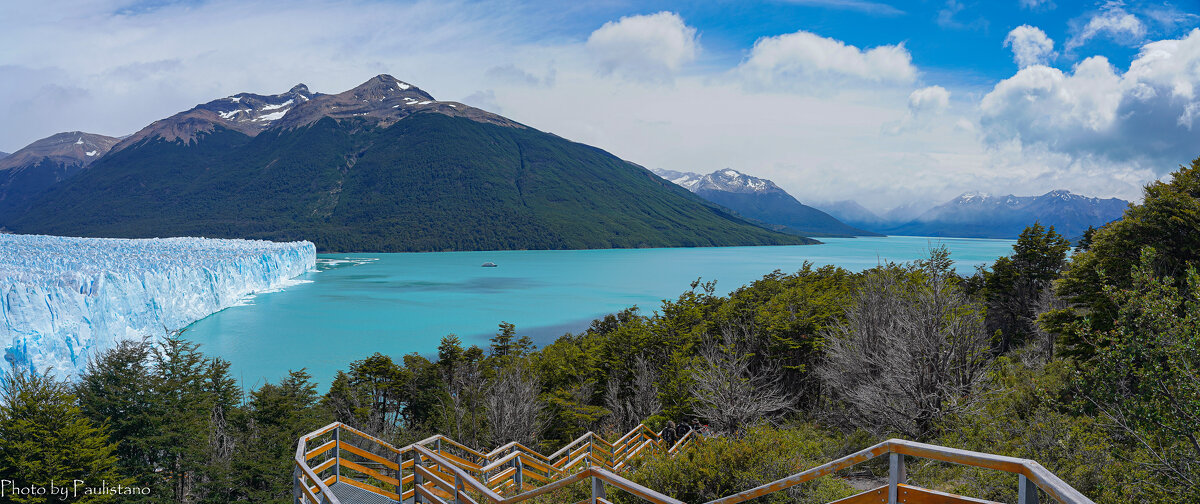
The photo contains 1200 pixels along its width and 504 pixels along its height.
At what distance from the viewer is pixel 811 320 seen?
19.2 metres

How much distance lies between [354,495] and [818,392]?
1821 centimetres

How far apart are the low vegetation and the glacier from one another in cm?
688

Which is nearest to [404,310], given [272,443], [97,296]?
[97,296]

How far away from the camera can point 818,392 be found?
20.4m

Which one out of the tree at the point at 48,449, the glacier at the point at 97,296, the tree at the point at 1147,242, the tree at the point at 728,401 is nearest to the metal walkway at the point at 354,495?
the tree at the point at 728,401

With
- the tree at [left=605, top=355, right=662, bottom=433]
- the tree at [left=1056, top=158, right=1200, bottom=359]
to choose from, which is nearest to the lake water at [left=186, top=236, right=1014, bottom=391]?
the tree at [left=605, top=355, right=662, bottom=433]

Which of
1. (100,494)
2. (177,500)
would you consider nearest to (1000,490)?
(100,494)

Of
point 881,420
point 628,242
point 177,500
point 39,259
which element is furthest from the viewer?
A: point 628,242

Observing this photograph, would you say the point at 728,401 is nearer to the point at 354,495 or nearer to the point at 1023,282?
the point at 354,495

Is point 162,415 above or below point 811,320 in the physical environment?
below

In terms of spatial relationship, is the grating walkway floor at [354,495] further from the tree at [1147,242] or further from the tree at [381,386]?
the tree at [381,386]

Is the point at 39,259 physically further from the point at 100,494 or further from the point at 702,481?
the point at 702,481

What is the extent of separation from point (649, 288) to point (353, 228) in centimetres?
12978

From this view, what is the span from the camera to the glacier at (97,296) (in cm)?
2378
